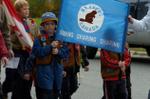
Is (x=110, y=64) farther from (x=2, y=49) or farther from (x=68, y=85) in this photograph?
(x=2, y=49)

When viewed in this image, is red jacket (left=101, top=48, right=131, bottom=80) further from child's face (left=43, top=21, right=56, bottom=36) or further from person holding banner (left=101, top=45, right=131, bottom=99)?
child's face (left=43, top=21, right=56, bottom=36)

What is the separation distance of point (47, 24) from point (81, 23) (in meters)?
0.47

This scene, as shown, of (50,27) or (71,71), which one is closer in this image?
(50,27)

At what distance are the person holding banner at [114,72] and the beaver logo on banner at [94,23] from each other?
31.4 inches

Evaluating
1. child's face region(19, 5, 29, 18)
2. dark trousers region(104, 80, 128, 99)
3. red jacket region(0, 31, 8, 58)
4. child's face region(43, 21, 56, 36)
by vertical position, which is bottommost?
dark trousers region(104, 80, 128, 99)

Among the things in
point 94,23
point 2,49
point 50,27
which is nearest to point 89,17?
point 94,23

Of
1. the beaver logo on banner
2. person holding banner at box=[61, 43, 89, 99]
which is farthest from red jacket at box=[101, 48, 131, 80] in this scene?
the beaver logo on banner

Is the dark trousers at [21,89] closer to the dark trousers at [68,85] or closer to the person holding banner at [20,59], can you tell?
the person holding banner at [20,59]

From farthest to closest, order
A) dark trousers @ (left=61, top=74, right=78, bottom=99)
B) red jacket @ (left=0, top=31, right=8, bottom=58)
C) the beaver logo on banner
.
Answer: dark trousers @ (left=61, top=74, right=78, bottom=99) < the beaver logo on banner < red jacket @ (left=0, top=31, right=8, bottom=58)

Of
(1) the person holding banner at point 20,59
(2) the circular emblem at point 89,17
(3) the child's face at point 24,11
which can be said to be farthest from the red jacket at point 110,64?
(3) the child's face at point 24,11

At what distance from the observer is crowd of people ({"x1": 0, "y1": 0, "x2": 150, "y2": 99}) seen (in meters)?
7.13

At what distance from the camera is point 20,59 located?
324 inches

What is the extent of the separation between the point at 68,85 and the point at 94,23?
1.56 m

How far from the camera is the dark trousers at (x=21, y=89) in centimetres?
834
